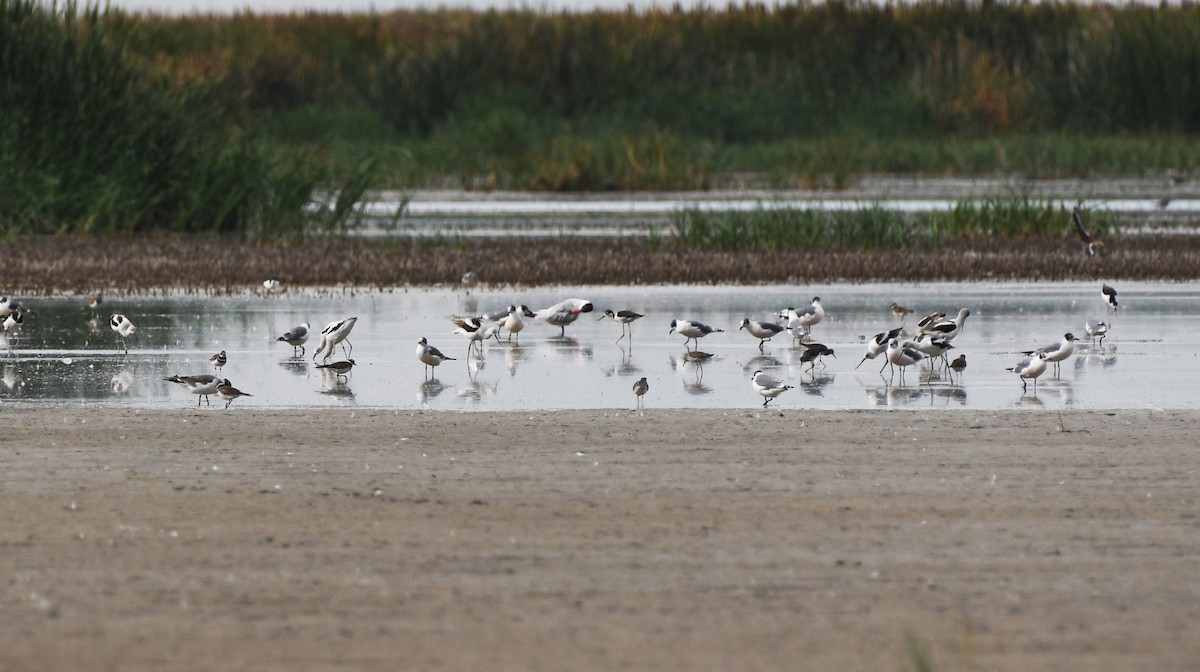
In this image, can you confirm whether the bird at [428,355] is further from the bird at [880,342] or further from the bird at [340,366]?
the bird at [880,342]

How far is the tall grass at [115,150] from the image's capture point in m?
23.6

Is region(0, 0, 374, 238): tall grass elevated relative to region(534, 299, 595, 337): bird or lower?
elevated

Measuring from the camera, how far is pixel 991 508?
7.48m

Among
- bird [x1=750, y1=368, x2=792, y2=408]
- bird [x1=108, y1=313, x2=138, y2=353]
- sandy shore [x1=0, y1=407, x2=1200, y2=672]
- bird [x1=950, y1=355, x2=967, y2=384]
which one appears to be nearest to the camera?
sandy shore [x1=0, y1=407, x2=1200, y2=672]

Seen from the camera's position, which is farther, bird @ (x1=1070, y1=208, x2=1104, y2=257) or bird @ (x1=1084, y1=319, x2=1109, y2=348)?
bird @ (x1=1070, y1=208, x2=1104, y2=257)

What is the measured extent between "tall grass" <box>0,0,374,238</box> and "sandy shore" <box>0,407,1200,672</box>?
14.2 metres

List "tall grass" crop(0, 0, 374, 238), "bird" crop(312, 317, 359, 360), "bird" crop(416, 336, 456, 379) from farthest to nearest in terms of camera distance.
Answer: "tall grass" crop(0, 0, 374, 238) < "bird" crop(312, 317, 359, 360) < "bird" crop(416, 336, 456, 379)

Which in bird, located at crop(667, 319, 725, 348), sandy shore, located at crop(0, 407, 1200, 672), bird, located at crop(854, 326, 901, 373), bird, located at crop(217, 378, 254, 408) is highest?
bird, located at crop(667, 319, 725, 348)

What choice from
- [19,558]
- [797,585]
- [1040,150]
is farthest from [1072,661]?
[1040,150]

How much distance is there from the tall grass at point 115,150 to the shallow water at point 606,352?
655cm

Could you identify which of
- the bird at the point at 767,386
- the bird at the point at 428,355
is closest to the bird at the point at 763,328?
the bird at the point at 428,355

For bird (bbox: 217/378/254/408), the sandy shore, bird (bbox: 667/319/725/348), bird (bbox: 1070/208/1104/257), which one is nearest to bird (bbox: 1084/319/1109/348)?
bird (bbox: 667/319/725/348)

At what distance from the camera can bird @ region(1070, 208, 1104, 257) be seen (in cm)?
2011

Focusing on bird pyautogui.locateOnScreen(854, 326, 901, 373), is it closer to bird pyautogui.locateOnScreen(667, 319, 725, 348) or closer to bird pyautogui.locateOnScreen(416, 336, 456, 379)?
bird pyautogui.locateOnScreen(667, 319, 725, 348)
